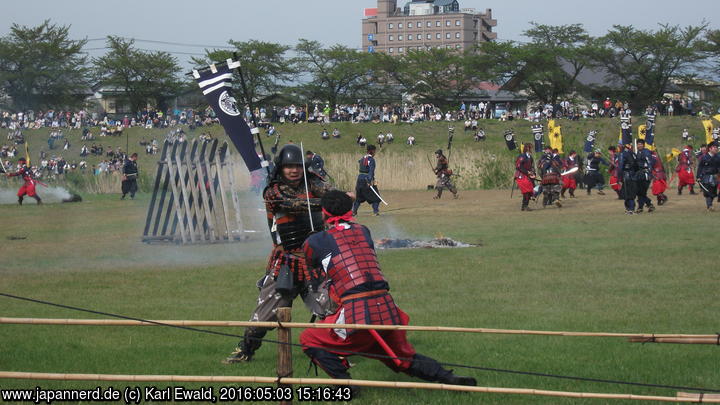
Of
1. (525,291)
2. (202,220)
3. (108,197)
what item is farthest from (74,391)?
(108,197)

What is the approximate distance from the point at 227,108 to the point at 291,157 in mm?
8020

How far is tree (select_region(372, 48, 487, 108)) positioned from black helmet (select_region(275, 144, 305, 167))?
6236 centimetres

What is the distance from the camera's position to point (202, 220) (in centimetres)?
1877

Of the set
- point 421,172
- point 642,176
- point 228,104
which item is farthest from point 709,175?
point 421,172

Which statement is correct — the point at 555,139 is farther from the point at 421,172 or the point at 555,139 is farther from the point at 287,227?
the point at 287,227

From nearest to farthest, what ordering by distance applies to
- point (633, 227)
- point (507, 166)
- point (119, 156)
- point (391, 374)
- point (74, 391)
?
point (74, 391)
point (391, 374)
point (633, 227)
point (507, 166)
point (119, 156)

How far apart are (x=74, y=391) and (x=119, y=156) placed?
43.2 metres

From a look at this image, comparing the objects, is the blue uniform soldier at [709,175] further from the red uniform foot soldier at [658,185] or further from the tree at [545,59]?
the tree at [545,59]

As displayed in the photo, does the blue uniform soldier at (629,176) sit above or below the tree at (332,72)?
below

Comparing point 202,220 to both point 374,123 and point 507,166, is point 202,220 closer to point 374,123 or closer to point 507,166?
point 507,166

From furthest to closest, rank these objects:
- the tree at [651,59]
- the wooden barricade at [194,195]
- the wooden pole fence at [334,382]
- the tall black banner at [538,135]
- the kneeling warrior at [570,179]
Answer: the tree at [651,59], the tall black banner at [538,135], the kneeling warrior at [570,179], the wooden barricade at [194,195], the wooden pole fence at [334,382]

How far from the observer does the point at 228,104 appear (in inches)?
601

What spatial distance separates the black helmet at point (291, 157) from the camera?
24.7 ft

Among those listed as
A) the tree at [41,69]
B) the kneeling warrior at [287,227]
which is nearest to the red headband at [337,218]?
the kneeling warrior at [287,227]
